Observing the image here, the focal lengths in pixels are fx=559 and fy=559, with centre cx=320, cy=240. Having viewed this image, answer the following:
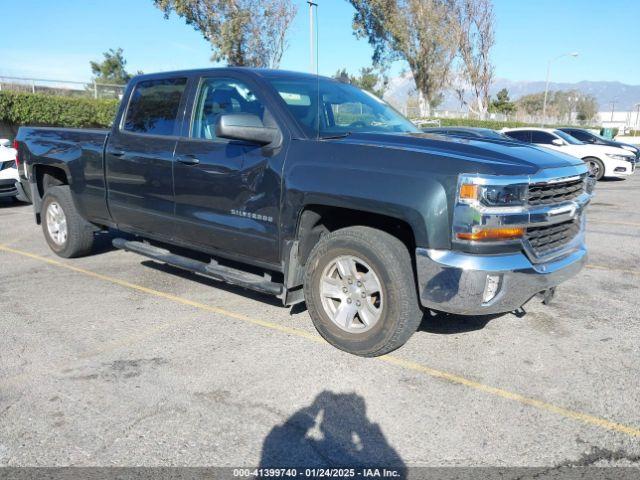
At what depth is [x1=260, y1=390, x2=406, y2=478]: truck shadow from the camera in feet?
8.91

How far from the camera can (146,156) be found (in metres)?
4.95

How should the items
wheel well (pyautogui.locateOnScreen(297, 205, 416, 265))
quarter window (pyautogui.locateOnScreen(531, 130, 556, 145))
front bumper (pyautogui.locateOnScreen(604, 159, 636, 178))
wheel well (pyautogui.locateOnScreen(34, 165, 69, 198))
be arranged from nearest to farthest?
wheel well (pyautogui.locateOnScreen(297, 205, 416, 265)), wheel well (pyautogui.locateOnScreen(34, 165, 69, 198)), front bumper (pyautogui.locateOnScreen(604, 159, 636, 178)), quarter window (pyautogui.locateOnScreen(531, 130, 556, 145))

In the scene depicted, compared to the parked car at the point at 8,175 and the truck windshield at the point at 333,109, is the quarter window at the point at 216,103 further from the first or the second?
the parked car at the point at 8,175

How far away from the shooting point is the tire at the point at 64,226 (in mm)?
6168

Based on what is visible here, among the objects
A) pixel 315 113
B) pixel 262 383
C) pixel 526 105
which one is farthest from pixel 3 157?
pixel 526 105

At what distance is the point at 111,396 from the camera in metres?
3.32

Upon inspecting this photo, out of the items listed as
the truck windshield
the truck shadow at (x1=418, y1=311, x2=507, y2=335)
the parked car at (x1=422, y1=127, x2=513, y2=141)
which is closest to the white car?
the parked car at (x1=422, y1=127, x2=513, y2=141)

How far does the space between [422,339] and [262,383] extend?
52.8 inches

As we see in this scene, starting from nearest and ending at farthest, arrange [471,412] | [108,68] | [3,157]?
[471,412] < [3,157] < [108,68]

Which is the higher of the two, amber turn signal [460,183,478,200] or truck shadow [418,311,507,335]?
amber turn signal [460,183,478,200]

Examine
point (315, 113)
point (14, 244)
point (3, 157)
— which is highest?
point (315, 113)

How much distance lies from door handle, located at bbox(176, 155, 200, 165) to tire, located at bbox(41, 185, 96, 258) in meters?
2.19

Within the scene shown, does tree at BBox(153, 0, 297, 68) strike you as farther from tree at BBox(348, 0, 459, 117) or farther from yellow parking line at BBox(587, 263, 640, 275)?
yellow parking line at BBox(587, 263, 640, 275)

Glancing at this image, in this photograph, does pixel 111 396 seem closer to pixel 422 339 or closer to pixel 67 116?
pixel 422 339
